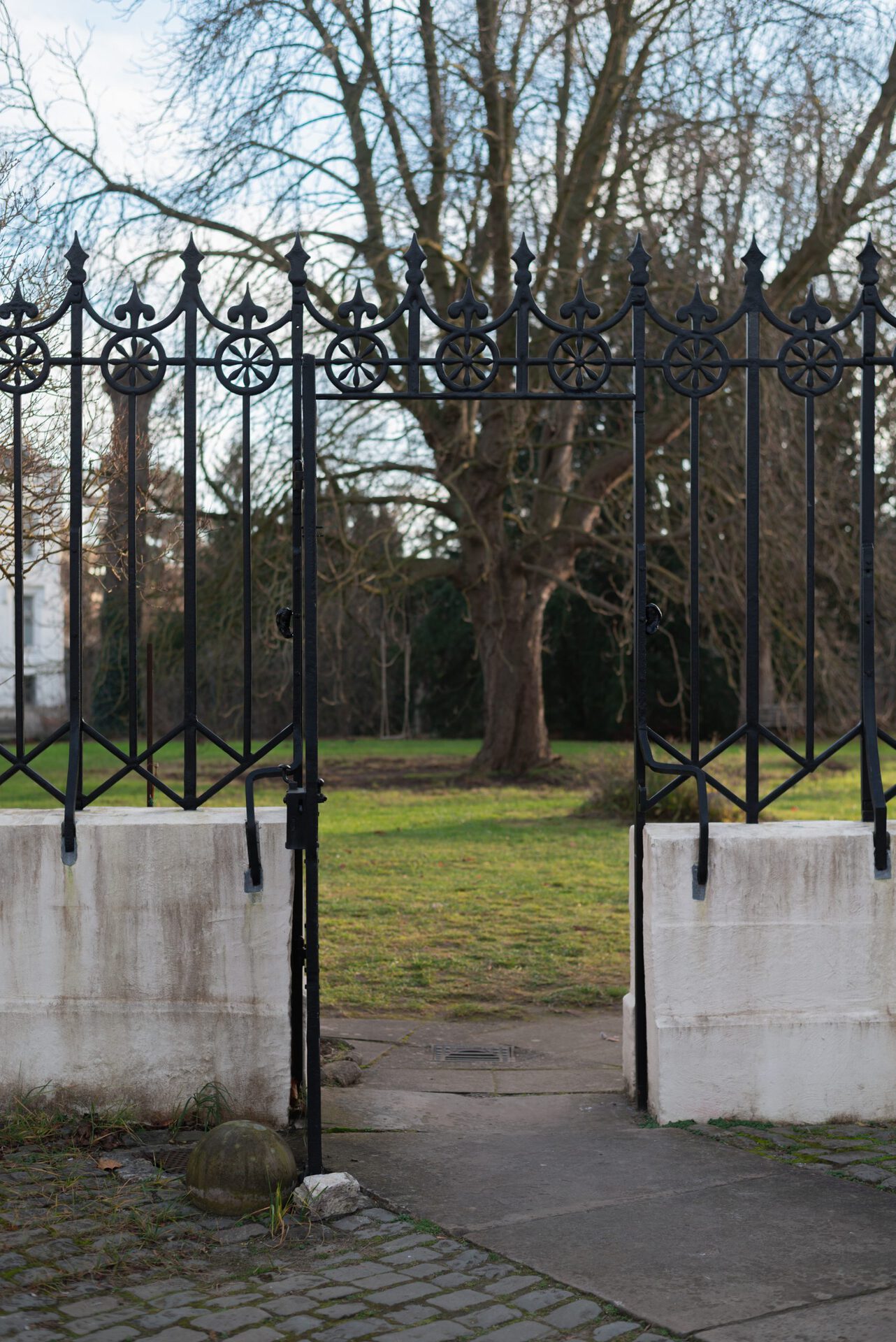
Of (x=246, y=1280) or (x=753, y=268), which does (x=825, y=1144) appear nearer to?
(x=246, y=1280)

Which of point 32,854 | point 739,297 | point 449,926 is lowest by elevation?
point 449,926

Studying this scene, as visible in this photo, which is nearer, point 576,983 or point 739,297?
point 576,983

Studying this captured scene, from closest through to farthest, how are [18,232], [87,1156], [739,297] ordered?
[87,1156] → [18,232] → [739,297]

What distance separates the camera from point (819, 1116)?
4719 millimetres

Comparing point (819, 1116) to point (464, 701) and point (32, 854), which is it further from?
point (464, 701)

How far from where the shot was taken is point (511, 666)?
19656mm

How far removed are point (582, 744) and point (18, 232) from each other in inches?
975

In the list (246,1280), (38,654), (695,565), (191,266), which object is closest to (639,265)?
(695,565)

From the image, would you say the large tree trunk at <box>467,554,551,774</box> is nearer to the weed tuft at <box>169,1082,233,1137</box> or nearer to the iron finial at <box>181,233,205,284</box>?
the iron finial at <box>181,233,205,284</box>

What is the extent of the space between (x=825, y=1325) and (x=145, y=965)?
8.08 feet

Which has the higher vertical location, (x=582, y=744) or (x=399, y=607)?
Result: (x=399, y=607)

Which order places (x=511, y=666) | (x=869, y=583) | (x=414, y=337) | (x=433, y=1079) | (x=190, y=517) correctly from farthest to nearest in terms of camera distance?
(x=511, y=666), (x=433, y=1079), (x=869, y=583), (x=190, y=517), (x=414, y=337)

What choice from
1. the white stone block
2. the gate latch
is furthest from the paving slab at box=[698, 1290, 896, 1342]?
the gate latch

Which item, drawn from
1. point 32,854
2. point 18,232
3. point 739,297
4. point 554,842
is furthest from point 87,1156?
point 739,297
